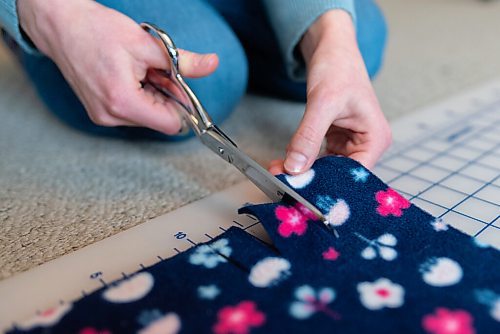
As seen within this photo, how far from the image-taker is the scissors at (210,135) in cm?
60

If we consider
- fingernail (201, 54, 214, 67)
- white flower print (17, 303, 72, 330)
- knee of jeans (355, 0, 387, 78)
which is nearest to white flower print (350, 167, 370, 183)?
fingernail (201, 54, 214, 67)

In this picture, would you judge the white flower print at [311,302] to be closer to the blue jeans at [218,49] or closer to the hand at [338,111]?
the hand at [338,111]

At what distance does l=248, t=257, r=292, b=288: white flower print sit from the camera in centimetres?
51

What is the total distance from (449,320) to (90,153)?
0.65 m

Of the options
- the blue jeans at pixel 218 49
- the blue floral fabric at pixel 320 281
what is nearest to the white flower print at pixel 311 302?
the blue floral fabric at pixel 320 281

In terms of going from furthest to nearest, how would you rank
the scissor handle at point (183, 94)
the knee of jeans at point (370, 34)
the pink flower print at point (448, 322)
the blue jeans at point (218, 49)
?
the knee of jeans at point (370, 34) < the blue jeans at point (218, 49) < the scissor handle at point (183, 94) < the pink flower print at point (448, 322)

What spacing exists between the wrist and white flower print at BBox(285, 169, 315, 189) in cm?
22

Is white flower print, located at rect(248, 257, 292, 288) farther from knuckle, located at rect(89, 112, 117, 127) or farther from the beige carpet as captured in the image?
knuckle, located at rect(89, 112, 117, 127)

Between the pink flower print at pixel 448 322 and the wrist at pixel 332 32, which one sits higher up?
the wrist at pixel 332 32

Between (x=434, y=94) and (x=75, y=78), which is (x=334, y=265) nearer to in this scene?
(x=75, y=78)

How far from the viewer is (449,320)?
46 centimetres

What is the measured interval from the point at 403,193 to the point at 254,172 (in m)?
0.23

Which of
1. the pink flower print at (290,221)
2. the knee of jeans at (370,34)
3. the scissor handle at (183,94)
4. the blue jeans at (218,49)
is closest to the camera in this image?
the pink flower print at (290,221)

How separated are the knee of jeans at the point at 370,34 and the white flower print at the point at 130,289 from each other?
687mm
